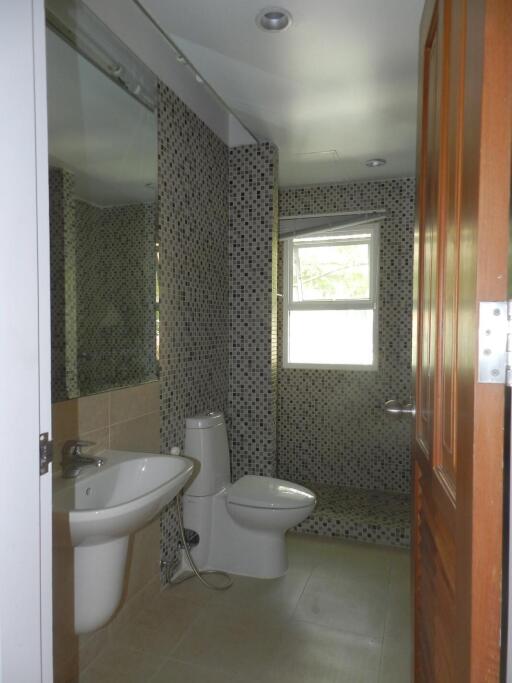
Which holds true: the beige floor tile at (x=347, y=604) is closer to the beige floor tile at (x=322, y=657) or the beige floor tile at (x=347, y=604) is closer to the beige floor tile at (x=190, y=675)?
the beige floor tile at (x=322, y=657)

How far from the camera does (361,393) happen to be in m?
3.71

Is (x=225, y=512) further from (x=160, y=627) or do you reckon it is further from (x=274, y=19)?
(x=274, y=19)

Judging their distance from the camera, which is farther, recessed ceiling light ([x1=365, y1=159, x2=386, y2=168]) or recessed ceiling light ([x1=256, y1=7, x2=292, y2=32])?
recessed ceiling light ([x1=365, y1=159, x2=386, y2=168])

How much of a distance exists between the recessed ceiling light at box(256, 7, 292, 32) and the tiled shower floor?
273cm

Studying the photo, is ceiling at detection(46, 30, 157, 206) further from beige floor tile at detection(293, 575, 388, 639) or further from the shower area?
beige floor tile at detection(293, 575, 388, 639)

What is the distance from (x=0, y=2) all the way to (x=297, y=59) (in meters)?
1.63

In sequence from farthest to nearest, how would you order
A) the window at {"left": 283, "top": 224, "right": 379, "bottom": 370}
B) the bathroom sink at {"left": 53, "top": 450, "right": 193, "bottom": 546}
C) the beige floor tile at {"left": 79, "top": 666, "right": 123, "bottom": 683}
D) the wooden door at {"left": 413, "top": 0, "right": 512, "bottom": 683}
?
the window at {"left": 283, "top": 224, "right": 379, "bottom": 370} < the beige floor tile at {"left": 79, "top": 666, "right": 123, "bottom": 683} < the bathroom sink at {"left": 53, "top": 450, "right": 193, "bottom": 546} < the wooden door at {"left": 413, "top": 0, "right": 512, "bottom": 683}

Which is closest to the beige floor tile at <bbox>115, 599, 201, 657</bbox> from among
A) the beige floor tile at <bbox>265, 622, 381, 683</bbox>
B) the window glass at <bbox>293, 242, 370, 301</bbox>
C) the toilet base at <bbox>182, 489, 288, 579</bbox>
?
the toilet base at <bbox>182, 489, 288, 579</bbox>

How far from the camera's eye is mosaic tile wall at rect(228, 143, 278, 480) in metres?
2.94

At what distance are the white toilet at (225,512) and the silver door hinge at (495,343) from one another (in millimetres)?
1891

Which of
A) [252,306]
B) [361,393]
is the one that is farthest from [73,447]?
[361,393]

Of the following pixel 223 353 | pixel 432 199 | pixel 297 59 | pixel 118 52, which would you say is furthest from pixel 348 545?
pixel 118 52

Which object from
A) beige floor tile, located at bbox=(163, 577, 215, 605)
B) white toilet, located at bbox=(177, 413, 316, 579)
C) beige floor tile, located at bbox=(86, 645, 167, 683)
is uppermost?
white toilet, located at bbox=(177, 413, 316, 579)

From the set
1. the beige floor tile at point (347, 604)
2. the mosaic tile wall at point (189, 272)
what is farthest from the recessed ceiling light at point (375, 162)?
the beige floor tile at point (347, 604)
